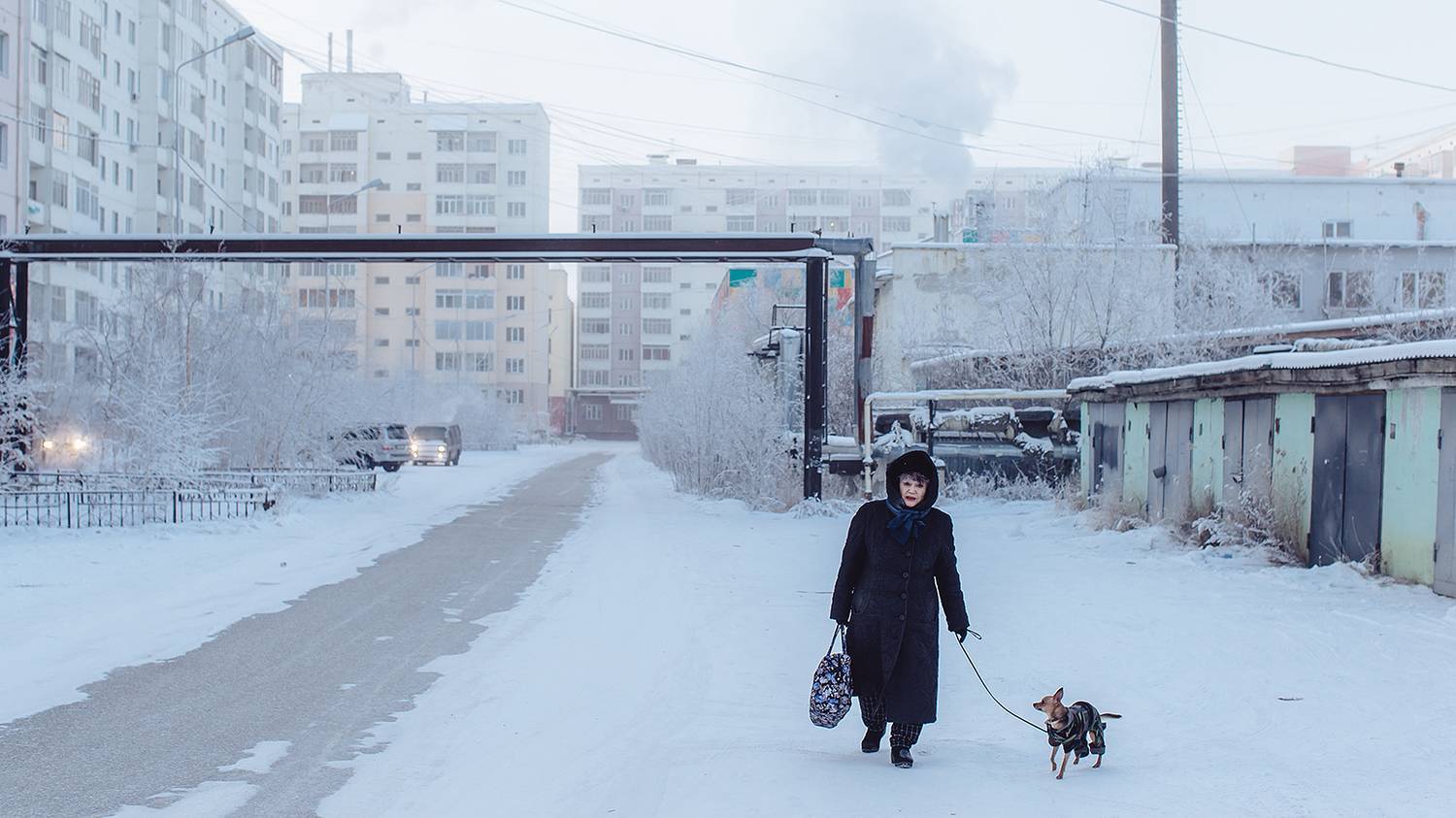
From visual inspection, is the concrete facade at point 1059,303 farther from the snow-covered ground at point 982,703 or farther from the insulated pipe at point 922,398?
the snow-covered ground at point 982,703

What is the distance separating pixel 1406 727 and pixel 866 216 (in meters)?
112

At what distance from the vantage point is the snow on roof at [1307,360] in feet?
37.8

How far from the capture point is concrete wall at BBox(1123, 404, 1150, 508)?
18547 mm

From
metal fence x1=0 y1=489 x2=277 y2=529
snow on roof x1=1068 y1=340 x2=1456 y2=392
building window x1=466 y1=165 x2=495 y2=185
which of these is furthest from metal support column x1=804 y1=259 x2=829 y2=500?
building window x1=466 y1=165 x2=495 y2=185

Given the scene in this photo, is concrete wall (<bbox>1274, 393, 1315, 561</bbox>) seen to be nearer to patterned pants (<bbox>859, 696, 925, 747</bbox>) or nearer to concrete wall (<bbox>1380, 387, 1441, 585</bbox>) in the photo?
concrete wall (<bbox>1380, 387, 1441, 585</bbox>)

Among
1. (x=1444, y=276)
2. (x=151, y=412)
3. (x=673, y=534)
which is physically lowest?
(x=673, y=534)

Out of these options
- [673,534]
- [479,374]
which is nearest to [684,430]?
[673,534]

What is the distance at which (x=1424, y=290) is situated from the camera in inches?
1774

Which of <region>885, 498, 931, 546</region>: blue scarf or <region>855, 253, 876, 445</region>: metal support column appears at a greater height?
<region>855, 253, 876, 445</region>: metal support column

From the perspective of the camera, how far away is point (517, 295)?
375 feet

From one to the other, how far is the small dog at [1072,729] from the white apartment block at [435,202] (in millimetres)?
106586

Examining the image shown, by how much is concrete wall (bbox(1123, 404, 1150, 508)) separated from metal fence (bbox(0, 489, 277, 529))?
1338cm

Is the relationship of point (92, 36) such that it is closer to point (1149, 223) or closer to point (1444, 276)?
point (1149, 223)

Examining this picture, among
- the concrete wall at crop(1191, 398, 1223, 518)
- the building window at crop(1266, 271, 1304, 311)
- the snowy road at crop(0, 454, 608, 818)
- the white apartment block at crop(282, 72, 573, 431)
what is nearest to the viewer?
the snowy road at crop(0, 454, 608, 818)
